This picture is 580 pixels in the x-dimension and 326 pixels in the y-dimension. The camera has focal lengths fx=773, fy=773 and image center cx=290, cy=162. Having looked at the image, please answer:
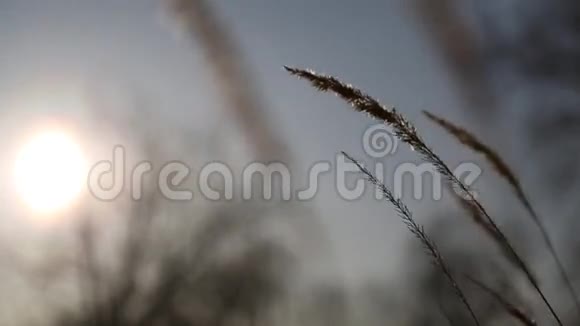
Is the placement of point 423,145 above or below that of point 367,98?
below

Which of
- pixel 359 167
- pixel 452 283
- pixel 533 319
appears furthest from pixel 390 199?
pixel 533 319

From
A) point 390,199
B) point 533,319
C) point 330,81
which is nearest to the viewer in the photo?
point 533,319

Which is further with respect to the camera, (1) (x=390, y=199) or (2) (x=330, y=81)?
(2) (x=330, y=81)

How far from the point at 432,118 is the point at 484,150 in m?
0.33

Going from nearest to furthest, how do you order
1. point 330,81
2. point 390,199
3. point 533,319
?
point 533,319, point 390,199, point 330,81

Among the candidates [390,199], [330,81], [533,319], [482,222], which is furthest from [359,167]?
[533,319]

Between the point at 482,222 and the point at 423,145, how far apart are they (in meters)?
0.60

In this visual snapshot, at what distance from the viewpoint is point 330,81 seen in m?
3.92

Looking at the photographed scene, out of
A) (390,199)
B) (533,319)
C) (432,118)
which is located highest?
(432,118)

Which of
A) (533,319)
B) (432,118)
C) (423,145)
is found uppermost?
Result: (432,118)

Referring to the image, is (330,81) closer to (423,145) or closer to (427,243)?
(423,145)

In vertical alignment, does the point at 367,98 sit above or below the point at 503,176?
above

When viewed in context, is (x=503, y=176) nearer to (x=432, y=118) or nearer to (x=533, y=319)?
Answer: (x=432, y=118)

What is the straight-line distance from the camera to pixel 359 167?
3.75 metres
